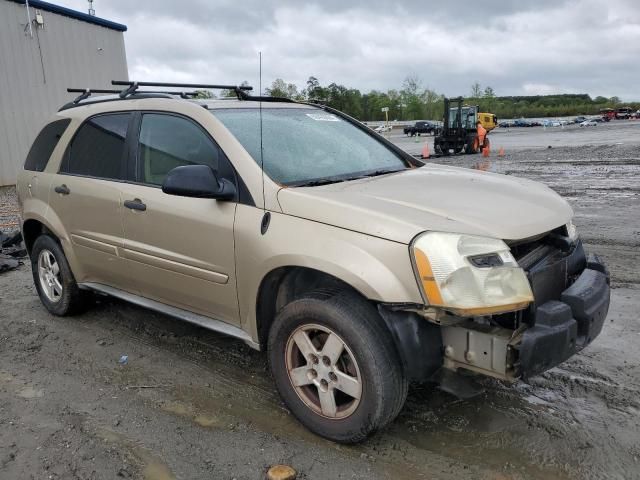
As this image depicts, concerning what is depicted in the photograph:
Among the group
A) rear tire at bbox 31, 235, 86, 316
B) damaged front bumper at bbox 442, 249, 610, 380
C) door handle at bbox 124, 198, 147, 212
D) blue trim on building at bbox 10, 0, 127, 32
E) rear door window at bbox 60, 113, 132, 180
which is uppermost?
blue trim on building at bbox 10, 0, 127, 32

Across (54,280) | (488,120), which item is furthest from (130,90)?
(488,120)

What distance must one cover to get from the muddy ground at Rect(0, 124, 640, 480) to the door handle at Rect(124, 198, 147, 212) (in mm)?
1096

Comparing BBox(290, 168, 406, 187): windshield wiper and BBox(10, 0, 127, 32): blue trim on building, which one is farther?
BBox(10, 0, 127, 32): blue trim on building

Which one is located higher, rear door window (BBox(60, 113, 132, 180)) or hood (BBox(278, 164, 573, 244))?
rear door window (BBox(60, 113, 132, 180))

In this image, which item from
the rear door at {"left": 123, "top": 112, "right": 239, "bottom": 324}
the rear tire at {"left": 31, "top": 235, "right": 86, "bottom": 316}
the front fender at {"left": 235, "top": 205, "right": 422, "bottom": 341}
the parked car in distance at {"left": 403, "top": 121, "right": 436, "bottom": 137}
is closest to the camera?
the front fender at {"left": 235, "top": 205, "right": 422, "bottom": 341}

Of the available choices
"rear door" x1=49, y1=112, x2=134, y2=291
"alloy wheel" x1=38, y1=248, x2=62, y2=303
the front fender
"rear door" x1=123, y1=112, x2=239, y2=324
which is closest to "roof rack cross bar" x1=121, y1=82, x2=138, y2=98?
"rear door" x1=49, y1=112, x2=134, y2=291

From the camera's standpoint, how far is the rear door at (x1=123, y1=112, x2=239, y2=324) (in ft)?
10.7

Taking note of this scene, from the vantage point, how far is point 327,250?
2.73 m

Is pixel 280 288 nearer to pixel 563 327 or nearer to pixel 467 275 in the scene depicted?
pixel 467 275

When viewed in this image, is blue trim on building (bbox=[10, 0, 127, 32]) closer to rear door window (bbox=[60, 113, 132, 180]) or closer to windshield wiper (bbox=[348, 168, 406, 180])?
rear door window (bbox=[60, 113, 132, 180])

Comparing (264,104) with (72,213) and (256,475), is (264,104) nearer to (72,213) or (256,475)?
(72,213)

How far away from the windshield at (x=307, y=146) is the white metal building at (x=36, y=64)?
12707 millimetres

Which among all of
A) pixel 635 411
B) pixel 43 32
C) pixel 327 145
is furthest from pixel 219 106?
pixel 43 32

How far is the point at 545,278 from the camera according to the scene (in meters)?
2.71
